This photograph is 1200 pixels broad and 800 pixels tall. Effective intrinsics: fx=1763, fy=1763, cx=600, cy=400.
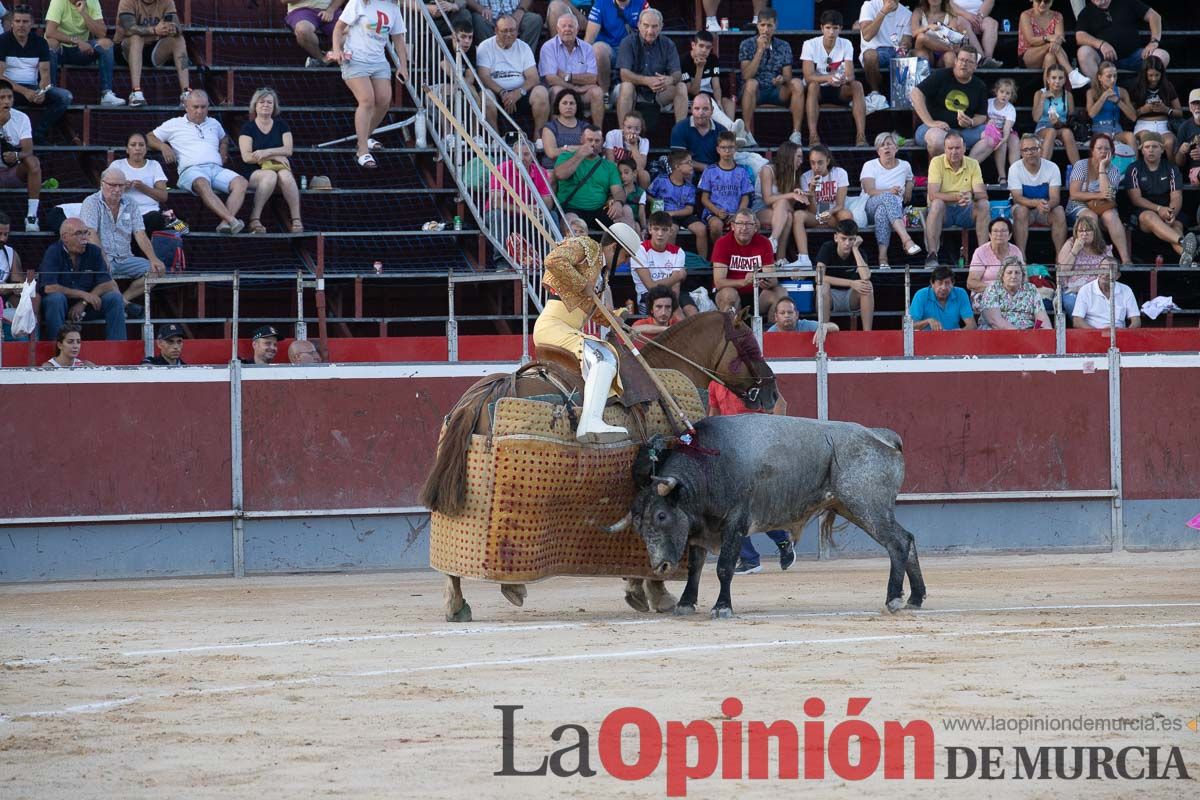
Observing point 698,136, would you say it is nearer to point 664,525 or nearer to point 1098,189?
point 1098,189

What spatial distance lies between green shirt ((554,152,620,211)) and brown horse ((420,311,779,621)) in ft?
16.1

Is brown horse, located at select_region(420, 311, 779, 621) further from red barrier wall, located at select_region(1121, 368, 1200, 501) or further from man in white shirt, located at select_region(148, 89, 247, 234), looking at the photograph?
man in white shirt, located at select_region(148, 89, 247, 234)

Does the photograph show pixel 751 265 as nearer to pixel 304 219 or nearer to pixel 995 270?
pixel 995 270

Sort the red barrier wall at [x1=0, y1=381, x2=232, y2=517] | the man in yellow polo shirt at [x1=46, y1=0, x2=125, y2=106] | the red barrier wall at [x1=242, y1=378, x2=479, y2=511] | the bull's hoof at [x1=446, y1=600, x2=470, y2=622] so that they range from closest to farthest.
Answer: the bull's hoof at [x1=446, y1=600, x2=470, y2=622] → the red barrier wall at [x1=0, y1=381, x2=232, y2=517] → the red barrier wall at [x1=242, y1=378, x2=479, y2=511] → the man in yellow polo shirt at [x1=46, y1=0, x2=125, y2=106]

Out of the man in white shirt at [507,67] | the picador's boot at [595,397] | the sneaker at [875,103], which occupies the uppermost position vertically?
the man in white shirt at [507,67]

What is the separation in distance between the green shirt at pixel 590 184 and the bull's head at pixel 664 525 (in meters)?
5.95

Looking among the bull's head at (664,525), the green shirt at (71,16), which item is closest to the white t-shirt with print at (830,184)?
the green shirt at (71,16)

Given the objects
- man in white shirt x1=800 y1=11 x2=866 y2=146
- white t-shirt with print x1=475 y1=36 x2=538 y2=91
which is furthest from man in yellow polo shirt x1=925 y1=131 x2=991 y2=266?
white t-shirt with print x1=475 y1=36 x2=538 y2=91

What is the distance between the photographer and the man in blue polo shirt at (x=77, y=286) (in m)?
12.1

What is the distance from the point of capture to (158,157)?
46.8ft

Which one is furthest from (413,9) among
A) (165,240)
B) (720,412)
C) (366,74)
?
(720,412)

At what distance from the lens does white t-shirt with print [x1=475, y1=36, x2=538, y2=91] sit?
15094 mm

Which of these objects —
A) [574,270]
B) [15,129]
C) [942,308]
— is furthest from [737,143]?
[574,270]

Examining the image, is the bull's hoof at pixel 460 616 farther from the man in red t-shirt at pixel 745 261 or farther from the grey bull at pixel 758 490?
the man in red t-shirt at pixel 745 261
